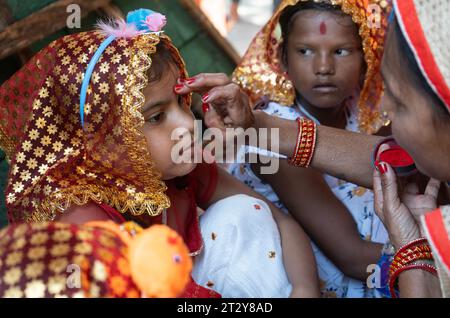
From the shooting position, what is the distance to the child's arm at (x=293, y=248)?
2051mm

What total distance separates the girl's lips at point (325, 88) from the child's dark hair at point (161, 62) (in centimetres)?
84

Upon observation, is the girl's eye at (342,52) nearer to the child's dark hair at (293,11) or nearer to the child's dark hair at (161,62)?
the child's dark hair at (293,11)

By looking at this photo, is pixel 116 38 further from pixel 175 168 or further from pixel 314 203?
pixel 314 203

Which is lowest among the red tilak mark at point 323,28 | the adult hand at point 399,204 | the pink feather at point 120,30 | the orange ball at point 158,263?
the adult hand at point 399,204

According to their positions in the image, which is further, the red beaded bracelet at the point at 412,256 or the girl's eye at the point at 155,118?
the girl's eye at the point at 155,118

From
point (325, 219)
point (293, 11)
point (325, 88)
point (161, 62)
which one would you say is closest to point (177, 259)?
point (161, 62)

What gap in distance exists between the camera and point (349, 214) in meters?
2.52

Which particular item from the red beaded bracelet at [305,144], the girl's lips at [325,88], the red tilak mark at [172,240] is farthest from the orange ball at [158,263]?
the girl's lips at [325,88]

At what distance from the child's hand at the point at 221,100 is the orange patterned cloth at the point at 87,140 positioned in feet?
0.55

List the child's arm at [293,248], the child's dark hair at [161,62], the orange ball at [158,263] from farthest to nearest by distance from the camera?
1. the child's arm at [293,248]
2. the child's dark hair at [161,62]
3. the orange ball at [158,263]

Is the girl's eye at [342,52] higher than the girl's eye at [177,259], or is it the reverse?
the girl's eye at [177,259]

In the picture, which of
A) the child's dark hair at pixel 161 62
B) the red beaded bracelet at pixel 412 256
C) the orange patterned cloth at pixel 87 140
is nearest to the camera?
the red beaded bracelet at pixel 412 256
